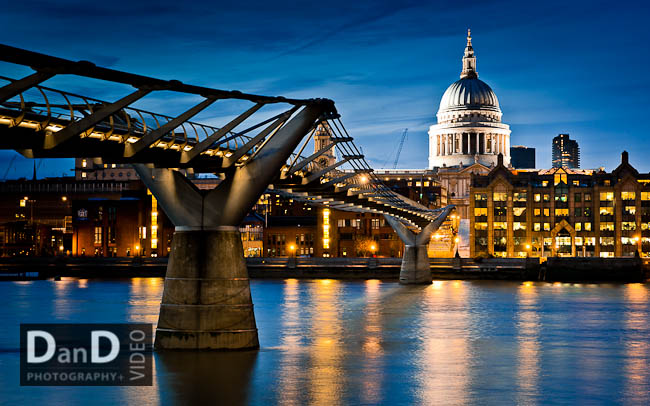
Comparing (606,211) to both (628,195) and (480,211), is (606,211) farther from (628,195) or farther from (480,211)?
(480,211)

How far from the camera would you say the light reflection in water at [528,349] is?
32.5 m

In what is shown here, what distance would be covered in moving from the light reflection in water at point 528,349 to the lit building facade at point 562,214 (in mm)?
80212

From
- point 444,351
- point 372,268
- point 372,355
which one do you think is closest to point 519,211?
point 372,268

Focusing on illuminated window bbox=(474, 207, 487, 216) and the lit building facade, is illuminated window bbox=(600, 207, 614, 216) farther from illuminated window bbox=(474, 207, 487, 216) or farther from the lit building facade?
Answer: illuminated window bbox=(474, 207, 487, 216)

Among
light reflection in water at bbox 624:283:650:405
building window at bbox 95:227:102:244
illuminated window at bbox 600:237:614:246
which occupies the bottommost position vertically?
light reflection in water at bbox 624:283:650:405

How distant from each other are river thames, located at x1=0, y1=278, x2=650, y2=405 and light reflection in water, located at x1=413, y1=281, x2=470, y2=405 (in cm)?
7

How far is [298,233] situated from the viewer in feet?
536

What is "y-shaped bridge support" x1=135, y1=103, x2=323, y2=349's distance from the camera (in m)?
36.0

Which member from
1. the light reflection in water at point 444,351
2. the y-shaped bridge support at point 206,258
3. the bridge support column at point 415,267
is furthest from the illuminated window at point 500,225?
the y-shaped bridge support at point 206,258

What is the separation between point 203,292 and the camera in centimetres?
3591

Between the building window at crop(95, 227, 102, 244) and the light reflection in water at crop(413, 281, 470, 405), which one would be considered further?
the building window at crop(95, 227, 102, 244)

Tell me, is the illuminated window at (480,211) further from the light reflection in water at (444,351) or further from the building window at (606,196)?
the light reflection in water at (444,351)

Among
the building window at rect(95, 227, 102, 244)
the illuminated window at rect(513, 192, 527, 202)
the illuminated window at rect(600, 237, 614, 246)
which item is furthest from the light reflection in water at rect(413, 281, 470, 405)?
the building window at rect(95, 227, 102, 244)

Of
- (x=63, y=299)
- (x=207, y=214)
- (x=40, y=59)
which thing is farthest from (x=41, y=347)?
(x=63, y=299)
